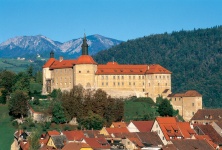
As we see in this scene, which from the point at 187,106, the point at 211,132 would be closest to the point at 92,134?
the point at 211,132

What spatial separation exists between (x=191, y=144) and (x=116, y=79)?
4026 cm

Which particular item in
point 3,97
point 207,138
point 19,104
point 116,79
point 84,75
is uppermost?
point 84,75

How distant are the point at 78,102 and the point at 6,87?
64.5 ft

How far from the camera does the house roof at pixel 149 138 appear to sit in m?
86.4

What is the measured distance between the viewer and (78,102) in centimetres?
10381

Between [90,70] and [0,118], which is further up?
[90,70]

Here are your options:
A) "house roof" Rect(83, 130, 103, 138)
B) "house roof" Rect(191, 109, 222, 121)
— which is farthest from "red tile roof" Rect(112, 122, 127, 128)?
"house roof" Rect(191, 109, 222, 121)

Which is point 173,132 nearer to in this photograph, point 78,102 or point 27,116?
point 78,102

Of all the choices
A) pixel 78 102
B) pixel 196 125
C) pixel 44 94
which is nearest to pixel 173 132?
→ pixel 196 125

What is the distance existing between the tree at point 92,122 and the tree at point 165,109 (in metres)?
13.6

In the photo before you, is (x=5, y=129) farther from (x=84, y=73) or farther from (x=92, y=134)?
(x=92, y=134)

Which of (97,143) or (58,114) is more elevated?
(58,114)

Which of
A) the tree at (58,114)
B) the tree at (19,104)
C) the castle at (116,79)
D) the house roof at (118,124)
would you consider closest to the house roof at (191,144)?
the house roof at (118,124)

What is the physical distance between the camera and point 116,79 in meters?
121
